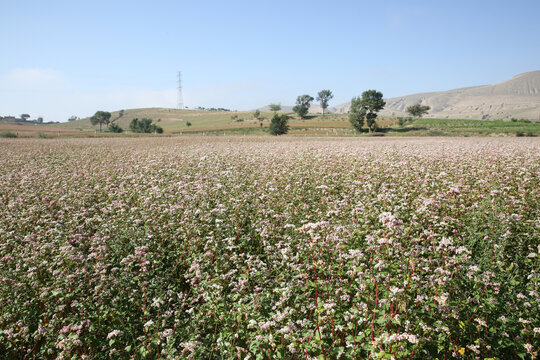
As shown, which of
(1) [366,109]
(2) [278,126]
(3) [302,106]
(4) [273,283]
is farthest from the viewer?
(3) [302,106]

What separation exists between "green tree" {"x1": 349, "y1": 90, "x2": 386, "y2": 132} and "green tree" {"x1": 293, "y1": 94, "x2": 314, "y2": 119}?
46846 mm

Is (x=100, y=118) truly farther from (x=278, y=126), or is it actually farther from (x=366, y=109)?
(x=366, y=109)

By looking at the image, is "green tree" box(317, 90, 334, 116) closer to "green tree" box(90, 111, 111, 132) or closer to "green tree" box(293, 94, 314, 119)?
"green tree" box(293, 94, 314, 119)

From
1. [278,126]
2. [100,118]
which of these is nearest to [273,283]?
[278,126]

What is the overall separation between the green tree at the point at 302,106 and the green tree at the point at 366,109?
46.8 meters

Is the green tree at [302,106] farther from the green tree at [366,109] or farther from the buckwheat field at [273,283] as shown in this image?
the buckwheat field at [273,283]

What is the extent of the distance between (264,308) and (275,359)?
A: 82cm

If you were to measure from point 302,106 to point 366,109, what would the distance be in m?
52.2

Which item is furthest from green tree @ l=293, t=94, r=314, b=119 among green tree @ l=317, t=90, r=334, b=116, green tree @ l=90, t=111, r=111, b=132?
green tree @ l=90, t=111, r=111, b=132

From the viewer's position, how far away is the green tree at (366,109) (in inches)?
3447

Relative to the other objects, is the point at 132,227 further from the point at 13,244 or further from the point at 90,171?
the point at 90,171

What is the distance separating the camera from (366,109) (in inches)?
3610

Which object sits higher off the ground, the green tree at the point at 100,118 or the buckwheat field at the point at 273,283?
the green tree at the point at 100,118

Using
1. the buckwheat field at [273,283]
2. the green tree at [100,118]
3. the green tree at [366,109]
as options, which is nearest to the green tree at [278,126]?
the green tree at [366,109]
